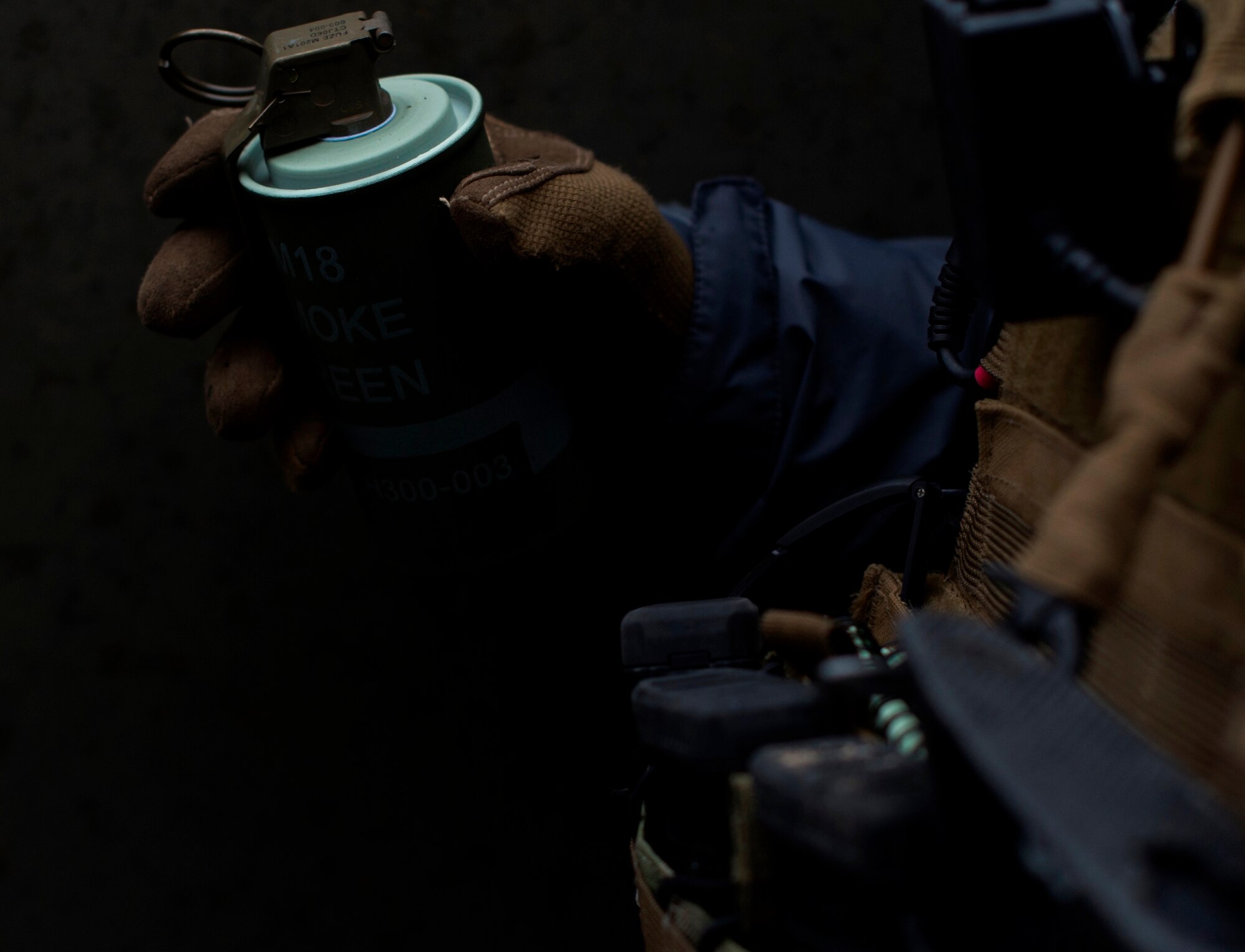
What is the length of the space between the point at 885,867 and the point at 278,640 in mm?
914

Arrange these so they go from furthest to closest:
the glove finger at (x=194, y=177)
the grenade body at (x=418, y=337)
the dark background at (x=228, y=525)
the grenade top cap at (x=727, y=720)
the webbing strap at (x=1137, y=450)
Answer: the dark background at (x=228, y=525) < the glove finger at (x=194, y=177) < the grenade body at (x=418, y=337) < the grenade top cap at (x=727, y=720) < the webbing strap at (x=1137, y=450)

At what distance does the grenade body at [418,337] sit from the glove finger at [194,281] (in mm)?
67

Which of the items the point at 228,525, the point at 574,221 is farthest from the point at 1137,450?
the point at 228,525

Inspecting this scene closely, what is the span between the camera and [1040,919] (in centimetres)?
36

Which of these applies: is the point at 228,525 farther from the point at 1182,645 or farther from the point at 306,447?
the point at 1182,645

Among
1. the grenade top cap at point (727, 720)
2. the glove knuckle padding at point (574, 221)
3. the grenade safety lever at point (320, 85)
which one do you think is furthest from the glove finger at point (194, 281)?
the grenade top cap at point (727, 720)

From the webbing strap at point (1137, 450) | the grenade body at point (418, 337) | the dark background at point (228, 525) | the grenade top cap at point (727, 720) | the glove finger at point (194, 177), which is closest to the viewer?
the webbing strap at point (1137, 450)

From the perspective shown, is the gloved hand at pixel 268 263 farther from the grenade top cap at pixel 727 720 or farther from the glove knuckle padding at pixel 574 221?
the grenade top cap at pixel 727 720

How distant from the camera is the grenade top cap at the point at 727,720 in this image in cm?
42

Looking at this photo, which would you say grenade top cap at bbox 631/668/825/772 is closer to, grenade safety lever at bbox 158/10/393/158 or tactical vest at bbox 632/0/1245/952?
tactical vest at bbox 632/0/1245/952

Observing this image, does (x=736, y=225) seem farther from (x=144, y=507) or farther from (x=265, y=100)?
(x=144, y=507)

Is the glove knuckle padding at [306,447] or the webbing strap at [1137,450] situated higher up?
the webbing strap at [1137,450]

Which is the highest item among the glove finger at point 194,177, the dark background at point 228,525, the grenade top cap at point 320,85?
the grenade top cap at point 320,85

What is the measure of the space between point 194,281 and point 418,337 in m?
0.20
